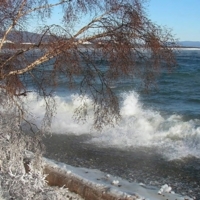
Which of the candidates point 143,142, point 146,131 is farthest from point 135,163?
point 146,131

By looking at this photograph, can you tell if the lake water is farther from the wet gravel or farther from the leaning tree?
the leaning tree

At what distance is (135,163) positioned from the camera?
982cm

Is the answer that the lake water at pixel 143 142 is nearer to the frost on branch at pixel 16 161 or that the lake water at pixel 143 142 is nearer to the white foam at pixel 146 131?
the white foam at pixel 146 131

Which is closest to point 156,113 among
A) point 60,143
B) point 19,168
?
point 60,143

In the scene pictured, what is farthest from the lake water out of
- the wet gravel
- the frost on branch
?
the frost on branch

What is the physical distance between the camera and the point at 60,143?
1189 cm

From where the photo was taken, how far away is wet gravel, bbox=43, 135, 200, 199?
27.9 feet

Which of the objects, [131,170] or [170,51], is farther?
[131,170]

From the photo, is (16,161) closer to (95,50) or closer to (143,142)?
(95,50)

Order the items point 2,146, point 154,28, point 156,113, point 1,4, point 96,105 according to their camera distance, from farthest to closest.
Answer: point 156,113
point 2,146
point 96,105
point 1,4
point 154,28

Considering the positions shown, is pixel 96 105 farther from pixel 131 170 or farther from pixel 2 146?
pixel 131 170

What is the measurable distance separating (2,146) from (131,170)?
5398 mm

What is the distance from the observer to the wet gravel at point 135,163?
8.52 metres

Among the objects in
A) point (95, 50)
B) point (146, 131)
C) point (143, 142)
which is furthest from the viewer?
point (146, 131)
